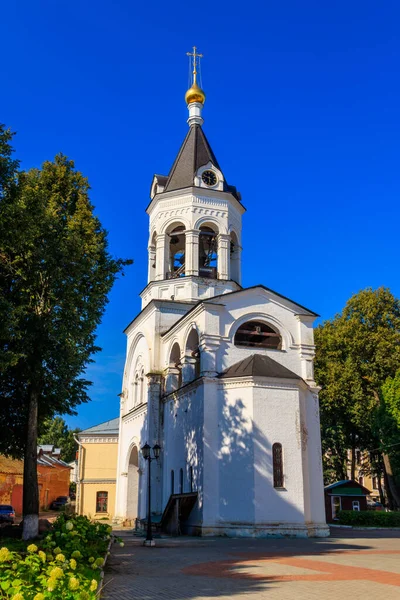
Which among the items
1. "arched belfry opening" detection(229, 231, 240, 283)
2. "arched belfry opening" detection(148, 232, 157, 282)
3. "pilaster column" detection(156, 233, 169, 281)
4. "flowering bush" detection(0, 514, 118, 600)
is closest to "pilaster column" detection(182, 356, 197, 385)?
"pilaster column" detection(156, 233, 169, 281)

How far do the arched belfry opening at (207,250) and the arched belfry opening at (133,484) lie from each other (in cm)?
993

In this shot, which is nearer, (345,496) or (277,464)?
(277,464)

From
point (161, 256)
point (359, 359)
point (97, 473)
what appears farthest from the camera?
point (97, 473)

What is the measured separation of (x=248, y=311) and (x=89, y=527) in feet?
42.1

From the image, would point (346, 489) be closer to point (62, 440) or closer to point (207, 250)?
point (207, 250)

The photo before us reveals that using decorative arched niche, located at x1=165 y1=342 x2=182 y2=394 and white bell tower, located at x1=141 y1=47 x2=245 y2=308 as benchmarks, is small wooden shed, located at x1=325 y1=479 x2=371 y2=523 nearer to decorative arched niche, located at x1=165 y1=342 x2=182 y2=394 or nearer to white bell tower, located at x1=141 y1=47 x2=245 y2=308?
decorative arched niche, located at x1=165 y1=342 x2=182 y2=394

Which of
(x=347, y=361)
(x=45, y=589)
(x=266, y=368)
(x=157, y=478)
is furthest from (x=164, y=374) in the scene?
(x=45, y=589)

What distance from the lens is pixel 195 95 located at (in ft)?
104

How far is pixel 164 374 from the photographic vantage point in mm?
26547

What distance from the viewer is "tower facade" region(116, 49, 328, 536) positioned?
20203 millimetres

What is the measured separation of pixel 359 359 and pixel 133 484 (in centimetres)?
1631

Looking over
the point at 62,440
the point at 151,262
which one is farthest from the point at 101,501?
the point at 62,440

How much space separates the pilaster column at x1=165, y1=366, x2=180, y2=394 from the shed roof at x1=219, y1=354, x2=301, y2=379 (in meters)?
4.43

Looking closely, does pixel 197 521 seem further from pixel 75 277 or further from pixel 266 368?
pixel 75 277
